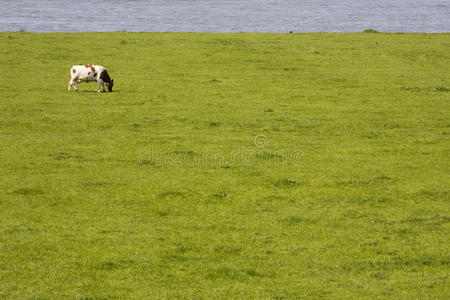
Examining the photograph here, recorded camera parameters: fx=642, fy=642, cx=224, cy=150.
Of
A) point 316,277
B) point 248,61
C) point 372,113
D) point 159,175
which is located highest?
point 248,61

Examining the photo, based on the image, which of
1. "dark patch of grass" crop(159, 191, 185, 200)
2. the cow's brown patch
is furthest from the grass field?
the cow's brown patch

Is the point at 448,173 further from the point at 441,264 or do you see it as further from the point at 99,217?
the point at 99,217

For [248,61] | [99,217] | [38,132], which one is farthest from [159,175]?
[248,61]

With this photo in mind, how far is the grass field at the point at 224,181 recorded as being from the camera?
11.9 meters

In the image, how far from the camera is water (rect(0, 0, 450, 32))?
65.2m

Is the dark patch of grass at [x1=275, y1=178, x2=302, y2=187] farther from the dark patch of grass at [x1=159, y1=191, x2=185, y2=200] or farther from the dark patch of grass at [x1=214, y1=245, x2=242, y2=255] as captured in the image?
the dark patch of grass at [x1=214, y1=245, x2=242, y2=255]

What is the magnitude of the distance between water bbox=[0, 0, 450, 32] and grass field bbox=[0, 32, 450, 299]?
30.2 meters

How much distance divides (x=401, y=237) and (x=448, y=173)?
5737mm

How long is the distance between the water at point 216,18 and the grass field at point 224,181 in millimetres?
30241

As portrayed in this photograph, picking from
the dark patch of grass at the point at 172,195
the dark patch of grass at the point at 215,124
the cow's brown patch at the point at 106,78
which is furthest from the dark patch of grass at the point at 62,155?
the cow's brown patch at the point at 106,78

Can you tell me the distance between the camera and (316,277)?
468 inches

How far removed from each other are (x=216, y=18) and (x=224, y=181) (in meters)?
63.5

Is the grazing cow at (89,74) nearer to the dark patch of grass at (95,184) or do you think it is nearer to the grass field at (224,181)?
the grass field at (224,181)

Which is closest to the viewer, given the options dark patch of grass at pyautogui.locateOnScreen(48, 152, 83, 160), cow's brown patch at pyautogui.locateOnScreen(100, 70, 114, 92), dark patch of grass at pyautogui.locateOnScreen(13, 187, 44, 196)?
dark patch of grass at pyautogui.locateOnScreen(13, 187, 44, 196)
